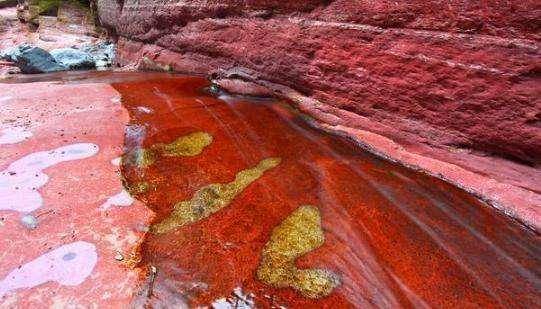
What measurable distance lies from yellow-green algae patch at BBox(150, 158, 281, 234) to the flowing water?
2 cm

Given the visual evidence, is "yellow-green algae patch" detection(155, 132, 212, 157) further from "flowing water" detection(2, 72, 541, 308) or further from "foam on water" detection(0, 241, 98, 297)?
"foam on water" detection(0, 241, 98, 297)

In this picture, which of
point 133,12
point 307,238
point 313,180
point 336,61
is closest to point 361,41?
point 336,61

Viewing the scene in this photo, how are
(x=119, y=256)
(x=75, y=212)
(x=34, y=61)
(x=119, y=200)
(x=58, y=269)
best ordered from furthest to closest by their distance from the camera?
(x=34, y=61), (x=119, y=200), (x=75, y=212), (x=119, y=256), (x=58, y=269)

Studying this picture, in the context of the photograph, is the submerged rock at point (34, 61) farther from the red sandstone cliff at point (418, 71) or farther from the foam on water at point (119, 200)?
the foam on water at point (119, 200)

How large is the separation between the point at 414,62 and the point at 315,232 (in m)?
2.95

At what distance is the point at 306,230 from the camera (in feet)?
13.3

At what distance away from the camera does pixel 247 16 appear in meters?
8.23

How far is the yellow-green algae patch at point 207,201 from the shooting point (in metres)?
4.15

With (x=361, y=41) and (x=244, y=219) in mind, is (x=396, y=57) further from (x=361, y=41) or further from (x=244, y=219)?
(x=244, y=219)

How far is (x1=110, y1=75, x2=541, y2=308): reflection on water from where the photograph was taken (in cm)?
338

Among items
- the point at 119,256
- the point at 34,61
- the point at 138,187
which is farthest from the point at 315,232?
the point at 34,61

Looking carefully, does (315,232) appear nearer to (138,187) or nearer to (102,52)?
(138,187)

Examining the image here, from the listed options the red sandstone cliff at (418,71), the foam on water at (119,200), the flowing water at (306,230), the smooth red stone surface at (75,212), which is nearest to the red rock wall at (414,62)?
the red sandstone cliff at (418,71)

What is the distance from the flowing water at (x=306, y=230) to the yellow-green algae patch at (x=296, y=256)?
0.03 ft
